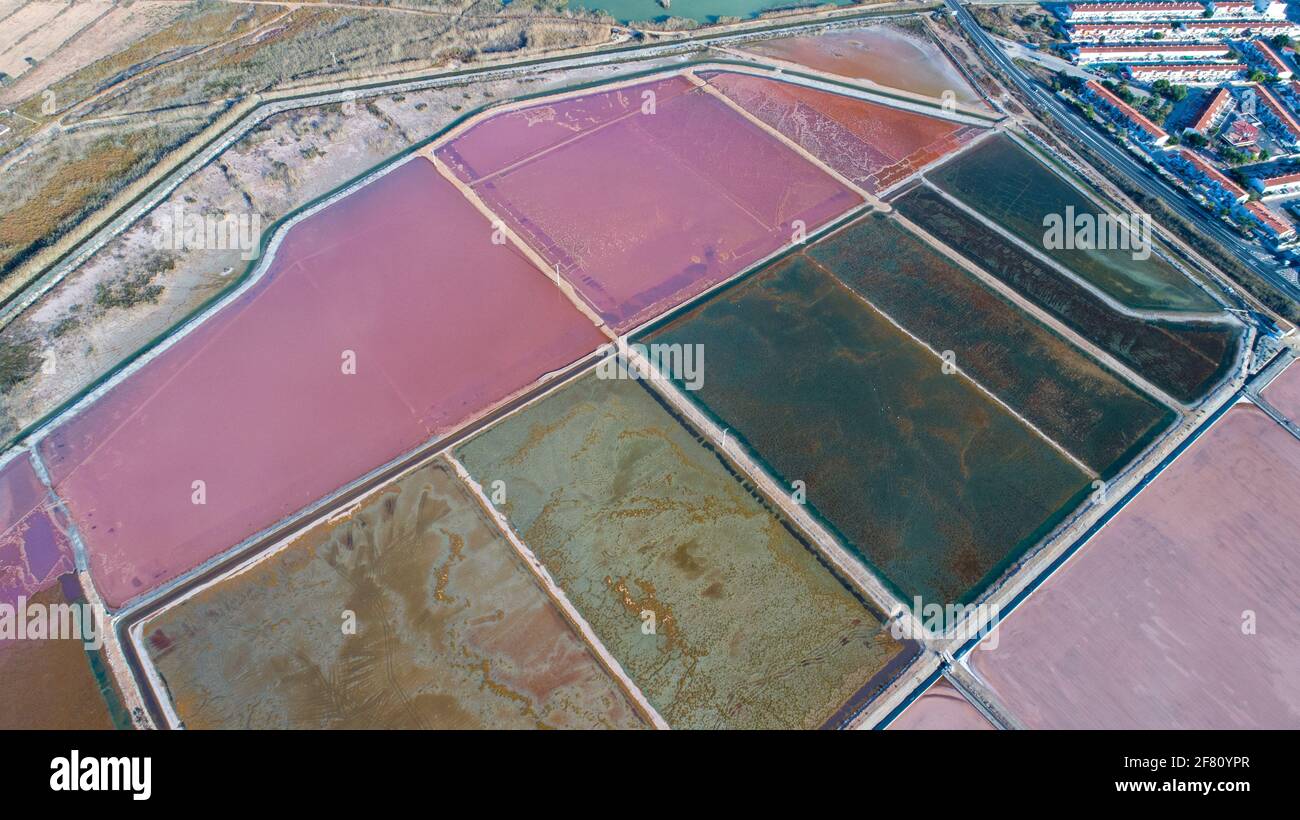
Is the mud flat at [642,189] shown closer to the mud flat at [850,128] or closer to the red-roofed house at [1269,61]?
the mud flat at [850,128]

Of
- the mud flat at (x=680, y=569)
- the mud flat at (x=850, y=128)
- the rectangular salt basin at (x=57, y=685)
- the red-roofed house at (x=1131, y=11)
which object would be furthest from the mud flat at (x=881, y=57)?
the rectangular salt basin at (x=57, y=685)

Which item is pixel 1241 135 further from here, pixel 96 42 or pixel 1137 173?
pixel 96 42

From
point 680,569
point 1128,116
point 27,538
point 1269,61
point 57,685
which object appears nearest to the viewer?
point 57,685

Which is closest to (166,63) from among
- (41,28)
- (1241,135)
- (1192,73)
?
(41,28)

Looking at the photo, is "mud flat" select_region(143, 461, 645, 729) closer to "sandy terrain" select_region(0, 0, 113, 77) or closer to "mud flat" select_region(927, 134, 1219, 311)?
"mud flat" select_region(927, 134, 1219, 311)

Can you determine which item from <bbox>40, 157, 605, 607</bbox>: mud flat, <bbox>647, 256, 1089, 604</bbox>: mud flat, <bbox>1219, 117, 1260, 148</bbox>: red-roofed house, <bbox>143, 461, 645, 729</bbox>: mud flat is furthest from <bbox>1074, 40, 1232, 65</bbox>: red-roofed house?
<bbox>143, 461, 645, 729</bbox>: mud flat

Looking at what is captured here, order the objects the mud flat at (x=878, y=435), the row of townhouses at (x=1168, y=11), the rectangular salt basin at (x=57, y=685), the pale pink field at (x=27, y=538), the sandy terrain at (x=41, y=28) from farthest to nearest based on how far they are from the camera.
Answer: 1. the row of townhouses at (x=1168, y=11)
2. the sandy terrain at (x=41, y=28)
3. the mud flat at (x=878, y=435)
4. the pale pink field at (x=27, y=538)
5. the rectangular salt basin at (x=57, y=685)
